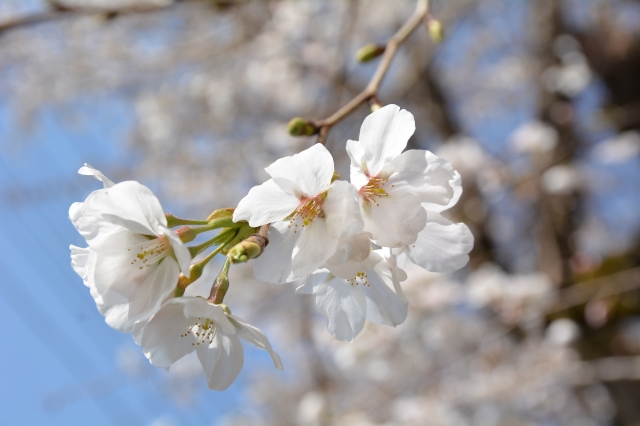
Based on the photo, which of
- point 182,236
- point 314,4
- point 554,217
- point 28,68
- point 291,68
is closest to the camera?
point 182,236

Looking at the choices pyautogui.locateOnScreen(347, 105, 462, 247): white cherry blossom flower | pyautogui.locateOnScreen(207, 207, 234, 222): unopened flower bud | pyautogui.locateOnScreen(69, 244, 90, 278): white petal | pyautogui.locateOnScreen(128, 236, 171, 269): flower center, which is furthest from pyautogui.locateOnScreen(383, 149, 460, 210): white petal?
pyautogui.locateOnScreen(69, 244, 90, 278): white petal

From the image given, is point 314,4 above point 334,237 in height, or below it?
below

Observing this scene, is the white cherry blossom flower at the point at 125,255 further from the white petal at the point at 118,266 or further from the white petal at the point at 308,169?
the white petal at the point at 308,169

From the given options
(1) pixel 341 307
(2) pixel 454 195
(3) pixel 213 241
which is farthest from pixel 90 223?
(2) pixel 454 195

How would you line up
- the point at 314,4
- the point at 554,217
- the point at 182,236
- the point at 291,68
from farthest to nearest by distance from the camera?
the point at 291,68 < the point at 314,4 < the point at 554,217 < the point at 182,236

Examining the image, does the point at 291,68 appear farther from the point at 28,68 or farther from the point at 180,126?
the point at 28,68

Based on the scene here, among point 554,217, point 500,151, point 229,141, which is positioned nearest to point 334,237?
point 554,217

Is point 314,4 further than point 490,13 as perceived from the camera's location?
No

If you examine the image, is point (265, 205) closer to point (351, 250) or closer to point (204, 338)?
point (351, 250)
